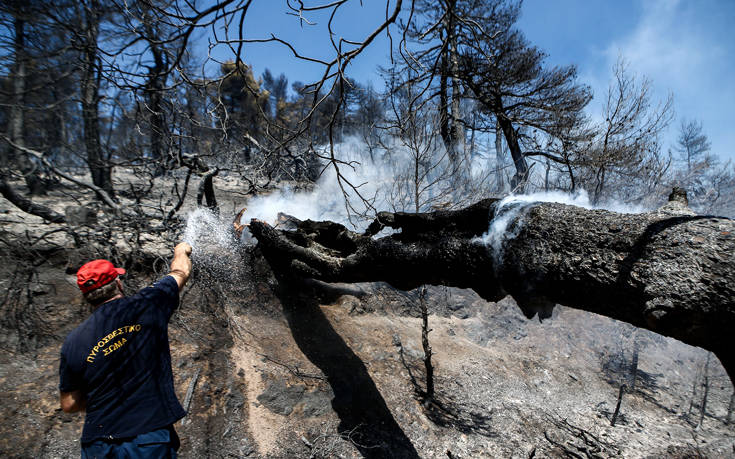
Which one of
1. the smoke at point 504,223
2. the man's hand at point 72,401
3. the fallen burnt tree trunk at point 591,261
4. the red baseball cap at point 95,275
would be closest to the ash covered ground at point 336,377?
the man's hand at point 72,401

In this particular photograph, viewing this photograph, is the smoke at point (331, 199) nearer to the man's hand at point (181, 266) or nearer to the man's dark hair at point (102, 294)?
the man's hand at point (181, 266)

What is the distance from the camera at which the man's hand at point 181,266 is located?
243 centimetres

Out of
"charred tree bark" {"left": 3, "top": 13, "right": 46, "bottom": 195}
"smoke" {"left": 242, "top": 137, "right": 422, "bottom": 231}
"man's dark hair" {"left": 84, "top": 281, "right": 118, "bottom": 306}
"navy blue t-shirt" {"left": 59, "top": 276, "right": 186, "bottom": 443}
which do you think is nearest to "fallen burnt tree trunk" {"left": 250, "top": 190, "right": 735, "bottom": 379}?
"navy blue t-shirt" {"left": 59, "top": 276, "right": 186, "bottom": 443}

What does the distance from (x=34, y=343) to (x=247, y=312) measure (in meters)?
2.54

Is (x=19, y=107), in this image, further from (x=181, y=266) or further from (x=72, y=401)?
(x=72, y=401)

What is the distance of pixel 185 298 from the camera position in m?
4.91

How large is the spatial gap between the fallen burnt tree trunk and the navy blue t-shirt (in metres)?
2.00

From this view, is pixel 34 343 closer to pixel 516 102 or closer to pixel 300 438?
pixel 300 438

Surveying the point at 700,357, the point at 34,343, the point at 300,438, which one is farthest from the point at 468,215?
the point at 700,357

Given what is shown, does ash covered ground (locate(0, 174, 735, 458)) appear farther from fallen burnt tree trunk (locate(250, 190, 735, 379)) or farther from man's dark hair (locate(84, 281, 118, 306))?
fallen burnt tree trunk (locate(250, 190, 735, 379))

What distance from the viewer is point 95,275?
1972mm

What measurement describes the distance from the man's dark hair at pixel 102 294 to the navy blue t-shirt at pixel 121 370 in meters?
0.07

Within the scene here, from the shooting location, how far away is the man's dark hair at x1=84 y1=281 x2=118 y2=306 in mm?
1968

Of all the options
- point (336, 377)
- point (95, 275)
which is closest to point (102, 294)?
point (95, 275)
